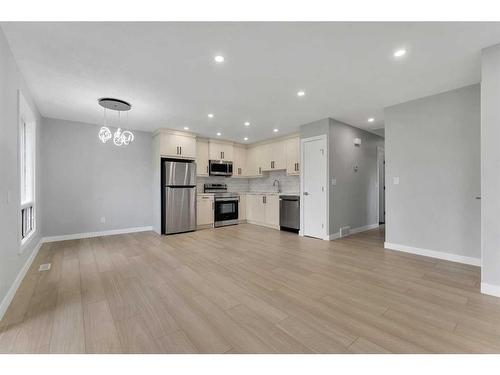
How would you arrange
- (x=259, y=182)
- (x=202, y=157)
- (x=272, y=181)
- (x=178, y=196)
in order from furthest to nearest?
(x=259, y=182)
(x=272, y=181)
(x=202, y=157)
(x=178, y=196)

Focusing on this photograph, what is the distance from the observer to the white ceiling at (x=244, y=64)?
1.83 m

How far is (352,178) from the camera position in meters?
4.83

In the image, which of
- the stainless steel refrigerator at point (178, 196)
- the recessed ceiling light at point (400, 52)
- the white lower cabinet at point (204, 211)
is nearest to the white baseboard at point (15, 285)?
the stainless steel refrigerator at point (178, 196)

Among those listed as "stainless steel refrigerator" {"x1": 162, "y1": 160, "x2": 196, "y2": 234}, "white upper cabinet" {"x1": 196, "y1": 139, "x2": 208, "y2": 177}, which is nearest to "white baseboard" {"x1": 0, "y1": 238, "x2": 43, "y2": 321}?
"stainless steel refrigerator" {"x1": 162, "y1": 160, "x2": 196, "y2": 234}

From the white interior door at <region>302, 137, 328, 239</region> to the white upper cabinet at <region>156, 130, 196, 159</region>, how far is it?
278 cm

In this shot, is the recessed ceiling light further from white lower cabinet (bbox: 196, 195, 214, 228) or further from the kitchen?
white lower cabinet (bbox: 196, 195, 214, 228)

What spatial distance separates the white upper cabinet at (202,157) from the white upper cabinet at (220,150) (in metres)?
0.14

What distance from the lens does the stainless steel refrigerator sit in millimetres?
4941

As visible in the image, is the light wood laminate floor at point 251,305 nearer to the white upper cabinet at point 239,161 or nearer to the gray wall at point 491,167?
the gray wall at point 491,167

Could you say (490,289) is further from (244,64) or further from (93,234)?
(93,234)

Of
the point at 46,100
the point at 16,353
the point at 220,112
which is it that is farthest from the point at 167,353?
the point at 46,100

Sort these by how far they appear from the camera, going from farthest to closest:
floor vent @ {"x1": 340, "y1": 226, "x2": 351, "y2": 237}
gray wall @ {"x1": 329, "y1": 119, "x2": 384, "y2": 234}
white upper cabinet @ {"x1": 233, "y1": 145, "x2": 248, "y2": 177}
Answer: white upper cabinet @ {"x1": 233, "y1": 145, "x2": 248, "y2": 177} → floor vent @ {"x1": 340, "y1": 226, "x2": 351, "y2": 237} → gray wall @ {"x1": 329, "y1": 119, "x2": 384, "y2": 234}

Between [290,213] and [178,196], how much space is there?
2.73 meters

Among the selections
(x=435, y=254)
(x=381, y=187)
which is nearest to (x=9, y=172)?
(x=435, y=254)
